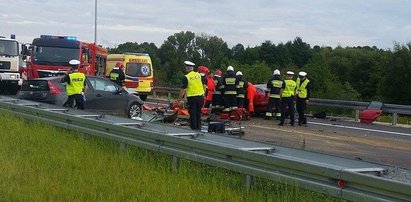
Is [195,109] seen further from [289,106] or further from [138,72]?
[138,72]

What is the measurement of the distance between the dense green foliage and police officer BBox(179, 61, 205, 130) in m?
25.6

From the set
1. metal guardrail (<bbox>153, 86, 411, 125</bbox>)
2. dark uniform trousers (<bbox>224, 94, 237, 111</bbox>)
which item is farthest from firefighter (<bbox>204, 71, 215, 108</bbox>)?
metal guardrail (<bbox>153, 86, 411, 125</bbox>)

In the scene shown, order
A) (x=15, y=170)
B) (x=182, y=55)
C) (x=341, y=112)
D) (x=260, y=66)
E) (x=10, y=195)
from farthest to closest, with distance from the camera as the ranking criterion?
1. (x=182, y=55)
2. (x=260, y=66)
3. (x=341, y=112)
4. (x=15, y=170)
5. (x=10, y=195)

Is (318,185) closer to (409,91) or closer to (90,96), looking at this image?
(90,96)

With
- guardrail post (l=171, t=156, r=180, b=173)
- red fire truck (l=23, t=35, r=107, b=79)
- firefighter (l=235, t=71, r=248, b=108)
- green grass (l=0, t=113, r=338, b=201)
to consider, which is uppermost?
red fire truck (l=23, t=35, r=107, b=79)

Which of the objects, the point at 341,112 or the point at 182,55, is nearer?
the point at 341,112

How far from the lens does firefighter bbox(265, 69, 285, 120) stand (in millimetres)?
19438

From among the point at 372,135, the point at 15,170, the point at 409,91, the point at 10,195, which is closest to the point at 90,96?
the point at 372,135

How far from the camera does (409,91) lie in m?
51.7

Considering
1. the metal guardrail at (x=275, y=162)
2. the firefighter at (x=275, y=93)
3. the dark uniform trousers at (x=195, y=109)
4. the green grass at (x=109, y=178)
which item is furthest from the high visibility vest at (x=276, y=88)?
the green grass at (x=109, y=178)

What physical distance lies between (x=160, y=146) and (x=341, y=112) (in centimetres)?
1960

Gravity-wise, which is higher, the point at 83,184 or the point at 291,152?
the point at 291,152

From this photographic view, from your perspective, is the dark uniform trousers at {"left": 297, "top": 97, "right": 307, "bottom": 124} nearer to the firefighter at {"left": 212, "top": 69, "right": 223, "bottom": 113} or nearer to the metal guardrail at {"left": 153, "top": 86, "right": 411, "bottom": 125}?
the firefighter at {"left": 212, "top": 69, "right": 223, "bottom": 113}

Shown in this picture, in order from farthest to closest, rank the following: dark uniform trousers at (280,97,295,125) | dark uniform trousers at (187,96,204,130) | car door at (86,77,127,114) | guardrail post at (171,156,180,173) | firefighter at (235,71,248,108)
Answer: firefighter at (235,71,248,108) → dark uniform trousers at (280,97,295,125) → car door at (86,77,127,114) → dark uniform trousers at (187,96,204,130) → guardrail post at (171,156,180,173)
